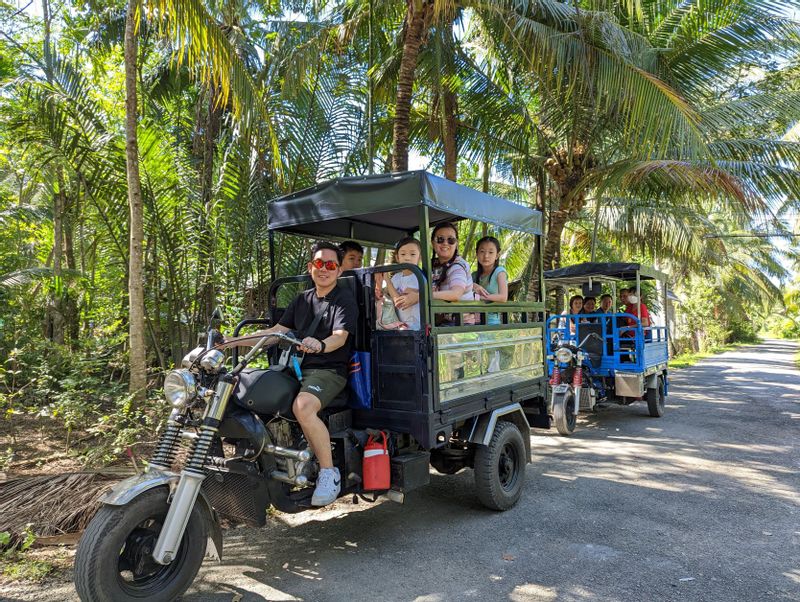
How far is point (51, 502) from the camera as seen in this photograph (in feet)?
13.9

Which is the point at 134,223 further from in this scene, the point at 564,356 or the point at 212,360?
the point at 564,356

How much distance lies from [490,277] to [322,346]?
218 cm

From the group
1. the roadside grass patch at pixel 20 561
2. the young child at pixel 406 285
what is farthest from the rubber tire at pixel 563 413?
the roadside grass patch at pixel 20 561

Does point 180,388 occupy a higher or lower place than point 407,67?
lower

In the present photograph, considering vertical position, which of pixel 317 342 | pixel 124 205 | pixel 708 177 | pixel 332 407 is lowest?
pixel 332 407

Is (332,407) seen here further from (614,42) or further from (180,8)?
(614,42)

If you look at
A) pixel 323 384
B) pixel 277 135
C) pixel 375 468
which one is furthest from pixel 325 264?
pixel 277 135

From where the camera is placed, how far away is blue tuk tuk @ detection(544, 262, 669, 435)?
8.19 meters

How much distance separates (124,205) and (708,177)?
30.6 feet

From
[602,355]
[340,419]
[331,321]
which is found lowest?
[340,419]

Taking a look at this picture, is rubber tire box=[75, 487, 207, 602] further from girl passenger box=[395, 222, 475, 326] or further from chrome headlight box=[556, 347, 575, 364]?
chrome headlight box=[556, 347, 575, 364]

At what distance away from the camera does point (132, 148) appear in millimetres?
5969

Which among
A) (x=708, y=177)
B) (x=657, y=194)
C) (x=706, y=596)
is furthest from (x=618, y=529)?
(x=657, y=194)

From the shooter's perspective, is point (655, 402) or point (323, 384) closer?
point (323, 384)
